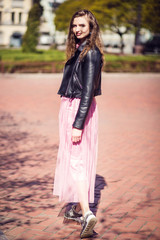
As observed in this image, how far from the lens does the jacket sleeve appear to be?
125 inches

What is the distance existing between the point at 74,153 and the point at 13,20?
7274 centimetres

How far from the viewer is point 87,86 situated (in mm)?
3189

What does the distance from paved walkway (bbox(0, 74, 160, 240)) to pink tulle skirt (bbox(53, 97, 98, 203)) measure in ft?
1.35

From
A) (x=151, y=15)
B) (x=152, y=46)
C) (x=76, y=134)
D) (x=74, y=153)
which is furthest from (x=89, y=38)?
(x=152, y=46)

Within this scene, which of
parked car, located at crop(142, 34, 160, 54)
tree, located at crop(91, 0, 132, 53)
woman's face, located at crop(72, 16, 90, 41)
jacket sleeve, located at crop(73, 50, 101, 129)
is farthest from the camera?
parked car, located at crop(142, 34, 160, 54)

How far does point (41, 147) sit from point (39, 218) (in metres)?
3.10

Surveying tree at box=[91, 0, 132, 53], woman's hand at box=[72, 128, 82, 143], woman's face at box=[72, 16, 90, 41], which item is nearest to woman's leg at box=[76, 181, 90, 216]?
woman's hand at box=[72, 128, 82, 143]

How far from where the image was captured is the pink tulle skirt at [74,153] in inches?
133

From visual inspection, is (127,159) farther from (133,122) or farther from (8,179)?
(133,122)

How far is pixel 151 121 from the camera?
9375 mm

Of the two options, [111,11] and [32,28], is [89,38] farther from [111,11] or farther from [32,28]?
[111,11]

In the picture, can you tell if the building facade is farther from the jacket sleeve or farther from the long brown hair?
the jacket sleeve

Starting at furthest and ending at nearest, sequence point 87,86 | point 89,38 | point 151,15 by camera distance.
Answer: point 151,15, point 89,38, point 87,86

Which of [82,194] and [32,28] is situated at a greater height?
[32,28]
